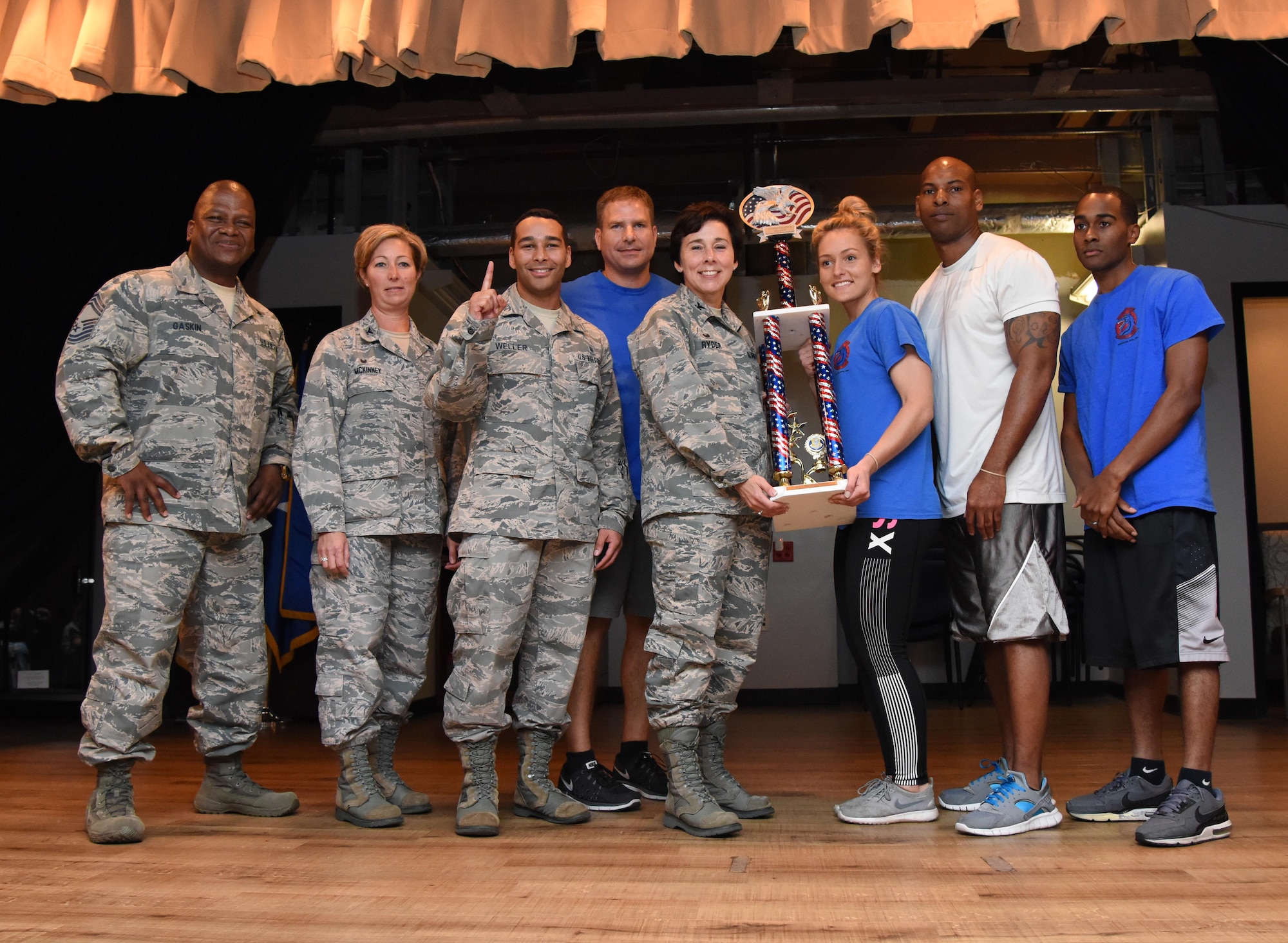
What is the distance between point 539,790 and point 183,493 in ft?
4.03

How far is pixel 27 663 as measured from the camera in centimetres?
550

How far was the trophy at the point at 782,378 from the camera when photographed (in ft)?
8.21

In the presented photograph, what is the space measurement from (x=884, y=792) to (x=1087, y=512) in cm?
88

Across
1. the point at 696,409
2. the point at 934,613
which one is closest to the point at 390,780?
the point at 696,409

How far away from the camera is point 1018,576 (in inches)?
100

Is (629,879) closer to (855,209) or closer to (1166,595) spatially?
(1166,595)

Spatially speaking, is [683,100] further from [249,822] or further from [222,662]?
[249,822]

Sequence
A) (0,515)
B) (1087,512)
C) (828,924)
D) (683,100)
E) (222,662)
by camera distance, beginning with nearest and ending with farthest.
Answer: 1. (828,924)
2. (1087,512)
3. (222,662)
4. (0,515)
5. (683,100)

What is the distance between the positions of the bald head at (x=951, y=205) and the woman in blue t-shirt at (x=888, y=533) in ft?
0.95

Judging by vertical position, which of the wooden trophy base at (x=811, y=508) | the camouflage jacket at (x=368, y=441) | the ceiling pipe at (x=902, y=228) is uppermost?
the ceiling pipe at (x=902, y=228)

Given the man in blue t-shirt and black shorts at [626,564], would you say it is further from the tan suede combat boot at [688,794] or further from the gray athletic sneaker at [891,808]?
the gray athletic sneaker at [891,808]

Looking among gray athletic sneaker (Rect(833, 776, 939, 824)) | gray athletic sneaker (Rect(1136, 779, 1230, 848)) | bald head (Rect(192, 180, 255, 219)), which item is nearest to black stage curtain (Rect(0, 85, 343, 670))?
bald head (Rect(192, 180, 255, 219))

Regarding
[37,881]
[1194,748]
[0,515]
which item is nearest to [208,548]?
[37,881]

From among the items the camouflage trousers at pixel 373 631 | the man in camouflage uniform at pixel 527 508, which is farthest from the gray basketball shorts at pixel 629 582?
the camouflage trousers at pixel 373 631
